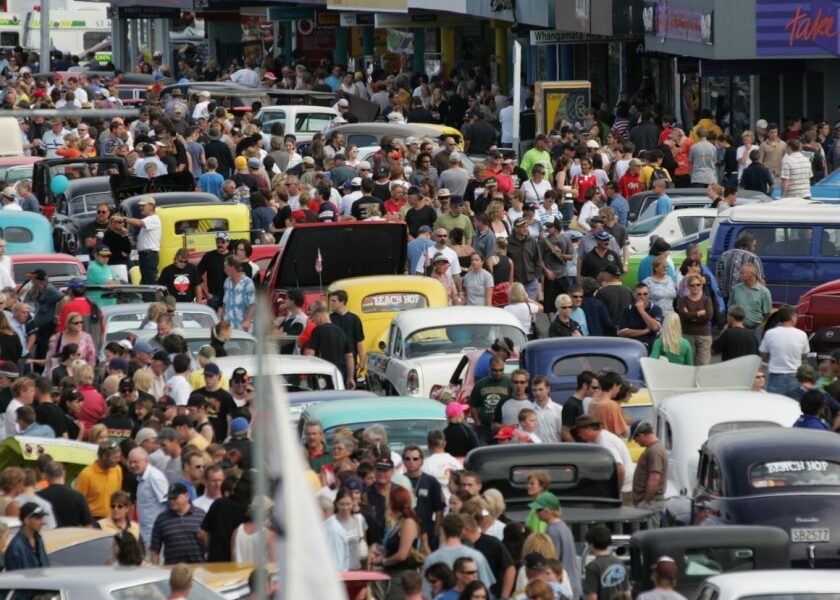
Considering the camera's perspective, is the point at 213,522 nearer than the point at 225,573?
No

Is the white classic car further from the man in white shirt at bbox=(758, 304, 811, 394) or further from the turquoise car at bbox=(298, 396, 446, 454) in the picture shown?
the turquoise car at bbox=(298, 396, 446, 454)

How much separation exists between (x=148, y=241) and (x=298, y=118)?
12899 millimetres

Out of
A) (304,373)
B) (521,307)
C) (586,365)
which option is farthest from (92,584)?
(521,307)

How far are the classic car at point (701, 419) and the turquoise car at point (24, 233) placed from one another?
12.3 m

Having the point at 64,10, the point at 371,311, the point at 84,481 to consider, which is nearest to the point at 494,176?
the point at 371,311

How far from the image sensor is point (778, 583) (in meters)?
9.07

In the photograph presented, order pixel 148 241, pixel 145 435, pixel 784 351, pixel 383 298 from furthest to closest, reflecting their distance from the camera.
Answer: pixel 148 241
pixel 383 298
pixel 784 351
pixel 145 435

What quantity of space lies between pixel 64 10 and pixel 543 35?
49.9 m

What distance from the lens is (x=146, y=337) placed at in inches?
702

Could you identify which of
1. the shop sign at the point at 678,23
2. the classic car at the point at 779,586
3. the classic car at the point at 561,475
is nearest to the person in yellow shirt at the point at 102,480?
the classic car at the point at 561,475

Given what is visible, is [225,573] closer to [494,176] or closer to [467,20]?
[494,176]

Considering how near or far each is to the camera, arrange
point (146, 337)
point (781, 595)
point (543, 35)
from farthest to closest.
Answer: point (543, 35) < point (146, 337) < point (781, 595)

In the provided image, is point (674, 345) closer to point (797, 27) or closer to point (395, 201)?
Result: point (395, 201)

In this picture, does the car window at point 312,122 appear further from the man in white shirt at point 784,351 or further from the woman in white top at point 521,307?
the man in white shirt at point 784,351
